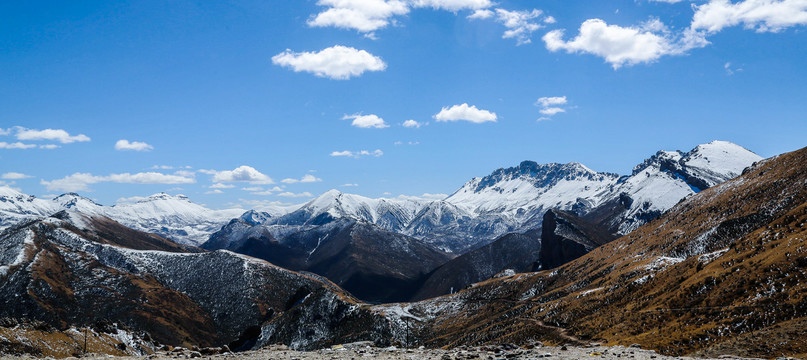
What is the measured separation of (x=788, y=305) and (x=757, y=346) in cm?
1323

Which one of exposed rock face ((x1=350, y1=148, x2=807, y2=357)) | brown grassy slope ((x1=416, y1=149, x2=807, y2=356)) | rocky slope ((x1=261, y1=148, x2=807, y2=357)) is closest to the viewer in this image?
exposed rock face ((x1=350, y1=148, x2=807, y2=357))

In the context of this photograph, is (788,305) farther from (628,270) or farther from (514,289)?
(514,289)

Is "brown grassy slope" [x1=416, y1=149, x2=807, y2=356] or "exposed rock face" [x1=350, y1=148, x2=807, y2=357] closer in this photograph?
"exposed rock face" [x1=350, y1=148, x2=807, y2=357]

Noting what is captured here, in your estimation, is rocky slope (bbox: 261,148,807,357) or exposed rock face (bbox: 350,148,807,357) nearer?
exposed rock face (bbox: 350,148,807,357)

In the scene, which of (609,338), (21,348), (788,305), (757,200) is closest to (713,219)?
(757,200)

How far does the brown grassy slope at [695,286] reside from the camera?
174 feet

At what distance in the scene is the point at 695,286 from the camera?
77.2 m

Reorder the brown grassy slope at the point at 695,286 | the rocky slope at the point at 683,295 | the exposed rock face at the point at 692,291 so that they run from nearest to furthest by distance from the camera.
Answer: the exposed rock face at the point at 692,291
the rocky slope at the point at 683,295
the brown grassy slope at the point at 695,286

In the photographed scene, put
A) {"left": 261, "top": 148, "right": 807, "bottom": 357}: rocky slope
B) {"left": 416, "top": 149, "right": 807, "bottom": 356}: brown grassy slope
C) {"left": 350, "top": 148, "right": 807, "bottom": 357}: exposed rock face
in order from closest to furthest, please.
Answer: {"left": 350, "top": 148, "right": 807, "bottom": 357}: exposed rock face, {"left": 261, "top": 148, "right": 807, "bottom": 357}: rocky slope, {"left": 416, "top": 149, "right": 807, "bottom": 356}: brown grassy slope

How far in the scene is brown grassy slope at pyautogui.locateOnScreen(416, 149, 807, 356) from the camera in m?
53.2

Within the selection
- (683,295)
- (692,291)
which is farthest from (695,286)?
(683,295)

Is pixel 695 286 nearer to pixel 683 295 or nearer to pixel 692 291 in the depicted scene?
pixel 692 291

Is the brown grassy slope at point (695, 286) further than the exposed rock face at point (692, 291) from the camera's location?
Yes

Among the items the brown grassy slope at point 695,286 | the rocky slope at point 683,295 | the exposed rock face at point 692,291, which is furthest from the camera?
the brown grassy slope at point 695,286
